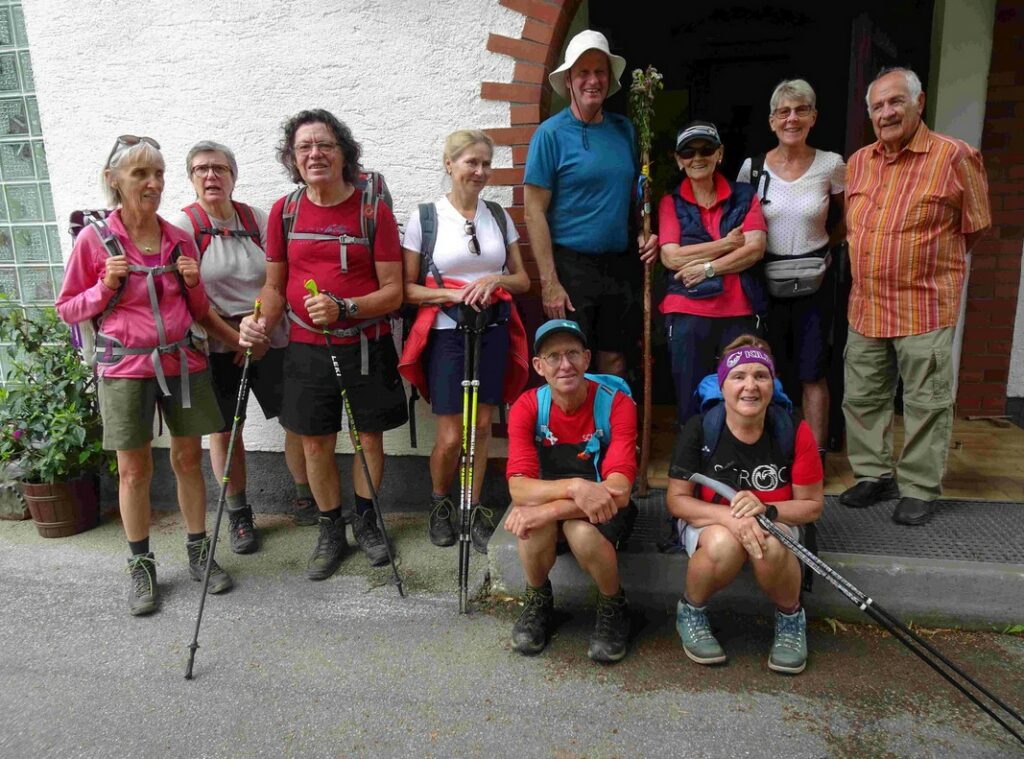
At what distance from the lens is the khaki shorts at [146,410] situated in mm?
3295

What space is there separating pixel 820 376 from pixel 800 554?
1.36m

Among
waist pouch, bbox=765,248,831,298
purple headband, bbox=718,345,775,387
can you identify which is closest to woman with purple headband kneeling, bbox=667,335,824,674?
purple headband, bbox=718,345,775,387

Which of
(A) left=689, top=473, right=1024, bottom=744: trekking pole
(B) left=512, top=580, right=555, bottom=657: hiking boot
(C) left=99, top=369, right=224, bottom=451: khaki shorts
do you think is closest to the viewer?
(A) left=689, top=473, right=1024, bottom=744: trekking pole

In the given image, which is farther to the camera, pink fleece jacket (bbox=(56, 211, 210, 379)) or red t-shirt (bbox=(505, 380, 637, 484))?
pink fleece jacket (bbox=(56, 211, 210, 379))

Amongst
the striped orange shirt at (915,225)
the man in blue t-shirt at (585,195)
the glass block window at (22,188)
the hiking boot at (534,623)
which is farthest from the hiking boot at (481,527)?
the glass block window at (22,188)

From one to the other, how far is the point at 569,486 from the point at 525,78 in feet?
7.14

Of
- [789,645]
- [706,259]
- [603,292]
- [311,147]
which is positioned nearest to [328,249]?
[311,147]

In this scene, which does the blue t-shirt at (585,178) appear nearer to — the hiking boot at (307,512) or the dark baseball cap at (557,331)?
the dark baseball cap at (557,331)

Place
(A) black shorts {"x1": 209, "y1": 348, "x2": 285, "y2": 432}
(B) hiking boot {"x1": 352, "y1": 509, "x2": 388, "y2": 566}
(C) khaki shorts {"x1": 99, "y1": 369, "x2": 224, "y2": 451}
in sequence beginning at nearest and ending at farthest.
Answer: (C) khaki shorts {"x1": 99, "y1": 369, "x2": 224, "y2": 451} < (B) hiking boot {"x1": 352, "y1": 509, "x2": 388, "y2": 566} < (A) black shorts {"x1": 209, "y1": 348, "x2": 285, "y2": 432}

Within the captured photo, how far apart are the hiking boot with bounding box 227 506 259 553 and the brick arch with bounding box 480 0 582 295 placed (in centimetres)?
207

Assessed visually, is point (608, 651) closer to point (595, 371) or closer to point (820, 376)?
point (595, 371)

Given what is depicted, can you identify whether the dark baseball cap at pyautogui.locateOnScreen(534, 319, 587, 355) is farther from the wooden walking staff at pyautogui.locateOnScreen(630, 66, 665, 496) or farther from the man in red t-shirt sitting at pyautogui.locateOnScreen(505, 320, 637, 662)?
the wooden walking staff at pyautogui.locateOnScreen(630, 66, 665, 496)

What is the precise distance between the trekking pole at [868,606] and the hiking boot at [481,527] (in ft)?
4.34

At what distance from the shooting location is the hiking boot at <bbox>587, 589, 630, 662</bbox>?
290 centimetres
